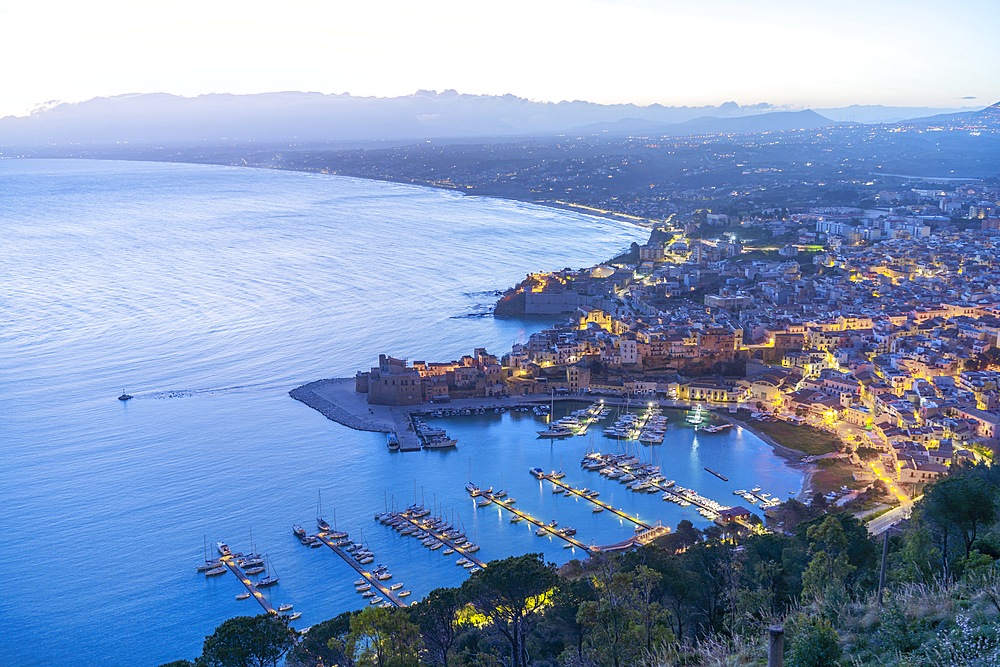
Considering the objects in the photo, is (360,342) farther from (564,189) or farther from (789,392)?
(564,189)

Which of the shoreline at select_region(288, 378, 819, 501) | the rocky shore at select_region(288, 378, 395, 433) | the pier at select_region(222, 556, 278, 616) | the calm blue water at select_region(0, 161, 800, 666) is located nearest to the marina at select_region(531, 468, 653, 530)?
the calm blue water at select_region(0, 161, 800, 666)

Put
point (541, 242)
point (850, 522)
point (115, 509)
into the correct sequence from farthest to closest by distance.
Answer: point (541, 242)
point (115, 509)
point (850, 522)

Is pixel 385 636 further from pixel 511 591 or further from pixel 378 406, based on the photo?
pixel 378 406

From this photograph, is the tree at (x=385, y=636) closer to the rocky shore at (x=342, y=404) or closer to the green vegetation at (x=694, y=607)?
the green vegetation at (x=694, y=607)

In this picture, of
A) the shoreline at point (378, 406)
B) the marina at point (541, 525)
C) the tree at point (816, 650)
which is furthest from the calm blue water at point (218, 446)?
the tree at point (816, 650)

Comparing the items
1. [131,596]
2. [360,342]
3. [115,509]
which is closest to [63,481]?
[115,509]

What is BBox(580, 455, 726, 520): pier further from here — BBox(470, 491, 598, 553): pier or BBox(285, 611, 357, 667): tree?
→ BBox(285, 611, 357, 667): tree

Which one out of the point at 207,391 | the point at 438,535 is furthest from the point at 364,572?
the point at 207,391
